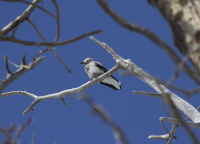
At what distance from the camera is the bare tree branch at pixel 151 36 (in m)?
1.07

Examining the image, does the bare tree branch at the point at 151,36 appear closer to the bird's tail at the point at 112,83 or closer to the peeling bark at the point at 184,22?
the peeling bark at the point at 184,22

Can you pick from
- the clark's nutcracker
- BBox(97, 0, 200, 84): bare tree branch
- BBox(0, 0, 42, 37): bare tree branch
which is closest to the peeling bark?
BBox(97, 0, 200, 84): bare tree branch

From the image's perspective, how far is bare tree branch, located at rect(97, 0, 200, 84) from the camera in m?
1.07

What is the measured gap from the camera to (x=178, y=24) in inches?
52.9

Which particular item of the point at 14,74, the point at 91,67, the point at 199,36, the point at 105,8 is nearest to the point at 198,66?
the point at 199,36

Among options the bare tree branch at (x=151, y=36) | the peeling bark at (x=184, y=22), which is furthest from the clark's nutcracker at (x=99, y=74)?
the bare tree branch at (x=151, y=36)

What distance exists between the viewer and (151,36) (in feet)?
3.58

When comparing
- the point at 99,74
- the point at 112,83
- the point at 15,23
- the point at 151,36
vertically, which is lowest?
the point at 151,36

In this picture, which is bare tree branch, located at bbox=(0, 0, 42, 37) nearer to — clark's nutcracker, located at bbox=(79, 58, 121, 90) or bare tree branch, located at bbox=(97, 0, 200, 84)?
bare tree branch, located at bbox=(97, 0, 200, 84)

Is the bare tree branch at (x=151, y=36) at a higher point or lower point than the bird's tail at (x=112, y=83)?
lower

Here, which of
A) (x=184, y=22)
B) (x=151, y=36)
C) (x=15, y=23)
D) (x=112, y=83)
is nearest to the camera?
(x=151, y=36)

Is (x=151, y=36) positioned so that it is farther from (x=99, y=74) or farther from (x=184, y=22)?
(x=99, y=74)

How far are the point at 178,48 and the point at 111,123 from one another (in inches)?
33.0

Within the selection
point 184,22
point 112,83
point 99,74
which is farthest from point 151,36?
point 112,83
